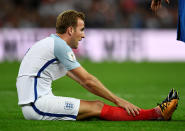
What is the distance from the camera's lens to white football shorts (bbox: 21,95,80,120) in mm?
5602

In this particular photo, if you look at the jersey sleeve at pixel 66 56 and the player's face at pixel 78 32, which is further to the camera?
the player's face at pixel 78 32

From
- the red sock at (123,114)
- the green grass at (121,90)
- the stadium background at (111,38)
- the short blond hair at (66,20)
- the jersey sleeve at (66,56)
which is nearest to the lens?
the green grass at (121,90)

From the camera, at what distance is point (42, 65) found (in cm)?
568

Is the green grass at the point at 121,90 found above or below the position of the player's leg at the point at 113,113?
below

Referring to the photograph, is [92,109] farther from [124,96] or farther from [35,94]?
[124,96]

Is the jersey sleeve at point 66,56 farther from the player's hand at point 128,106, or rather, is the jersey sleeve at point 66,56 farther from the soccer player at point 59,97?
the player's hand at point 128,106

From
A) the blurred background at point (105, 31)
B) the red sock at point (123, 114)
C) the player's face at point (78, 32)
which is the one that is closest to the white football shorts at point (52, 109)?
the red sock at point (123, 114)

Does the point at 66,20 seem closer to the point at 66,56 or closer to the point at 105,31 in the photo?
the point at 66,56

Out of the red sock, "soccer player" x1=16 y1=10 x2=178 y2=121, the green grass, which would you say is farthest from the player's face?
the green grass

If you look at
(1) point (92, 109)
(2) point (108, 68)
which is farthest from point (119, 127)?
(2) point (108, 68)

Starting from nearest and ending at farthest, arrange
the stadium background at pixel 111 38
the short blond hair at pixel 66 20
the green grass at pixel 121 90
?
the green grass at pixel 121 90 → the short blond hair at pixel 66 20 → the stadium background at pixel 111 38

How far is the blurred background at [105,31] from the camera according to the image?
1912 centimetres

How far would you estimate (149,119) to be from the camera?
232 inches

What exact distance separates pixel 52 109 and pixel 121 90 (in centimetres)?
510
